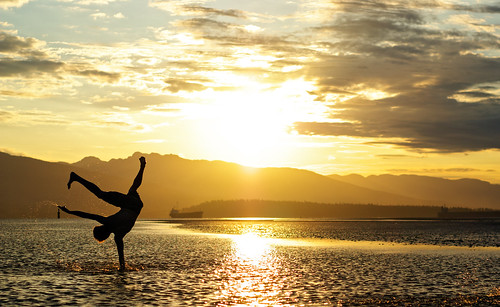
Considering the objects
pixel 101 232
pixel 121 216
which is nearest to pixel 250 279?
pixel 121 216

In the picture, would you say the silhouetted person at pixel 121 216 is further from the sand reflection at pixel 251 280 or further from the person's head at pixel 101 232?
the sand reflection at pixel 251 280

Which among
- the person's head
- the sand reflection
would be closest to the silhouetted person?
the person's head

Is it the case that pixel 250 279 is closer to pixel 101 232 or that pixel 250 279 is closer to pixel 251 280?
pixel 251 280

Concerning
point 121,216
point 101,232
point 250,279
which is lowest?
point 250,279

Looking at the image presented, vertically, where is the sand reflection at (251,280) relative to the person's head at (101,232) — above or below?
below

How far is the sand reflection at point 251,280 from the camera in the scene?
30.2 metres

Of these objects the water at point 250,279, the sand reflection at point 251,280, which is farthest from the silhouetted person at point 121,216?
the sand reflection at point 251,280

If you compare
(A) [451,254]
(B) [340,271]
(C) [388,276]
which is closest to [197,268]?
(B) [340,271]

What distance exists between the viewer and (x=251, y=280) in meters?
37.6

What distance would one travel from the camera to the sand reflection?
30203 millimetres

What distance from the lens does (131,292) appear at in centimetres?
3219

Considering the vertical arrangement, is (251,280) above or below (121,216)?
below

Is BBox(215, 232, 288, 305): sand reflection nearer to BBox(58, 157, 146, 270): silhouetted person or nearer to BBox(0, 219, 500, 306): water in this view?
BBox(0, 219, 500, 306): water

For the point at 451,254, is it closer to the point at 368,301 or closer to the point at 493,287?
the point at 493,287
